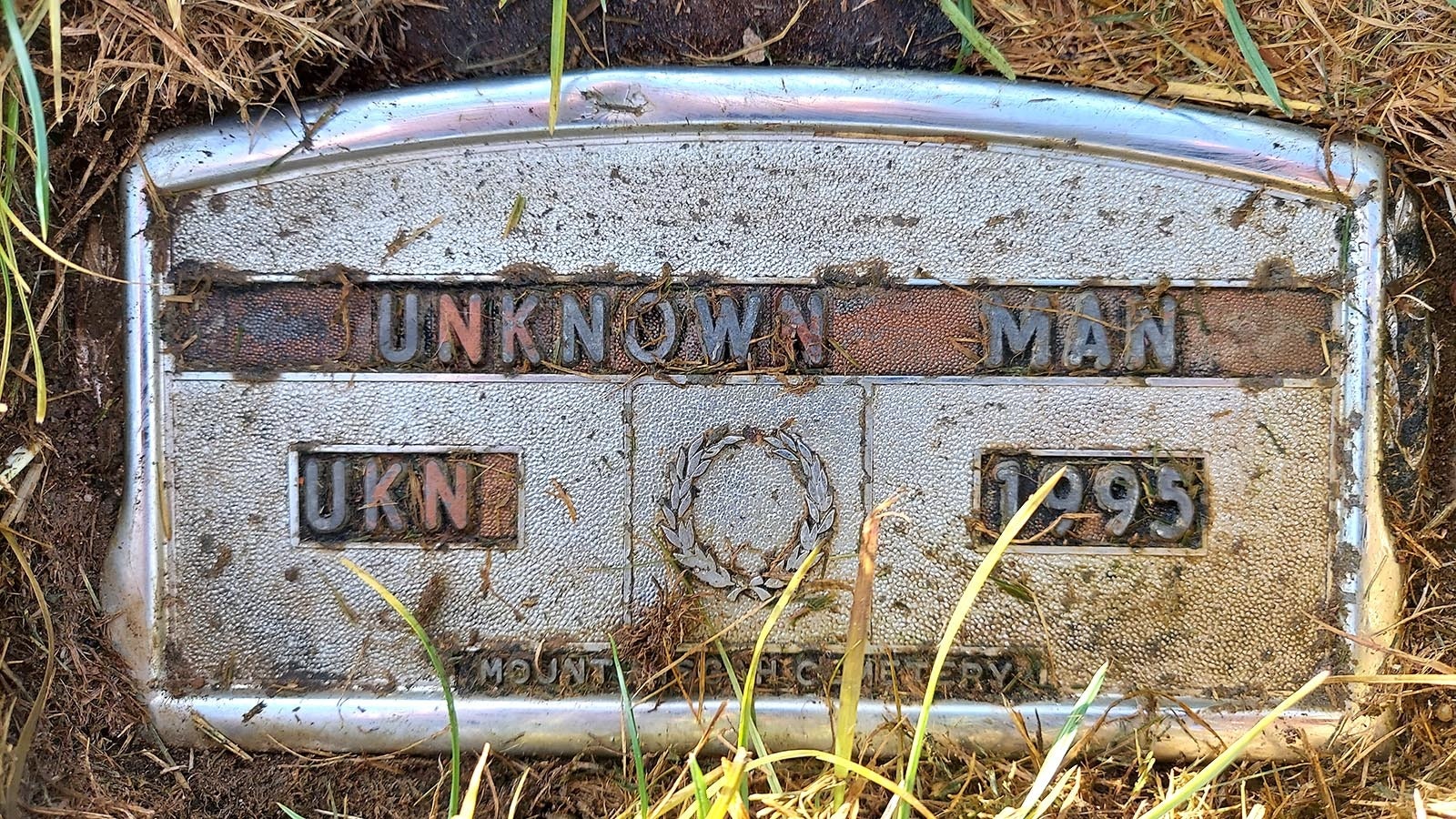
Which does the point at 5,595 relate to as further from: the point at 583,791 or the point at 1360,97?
the point at 1360,97

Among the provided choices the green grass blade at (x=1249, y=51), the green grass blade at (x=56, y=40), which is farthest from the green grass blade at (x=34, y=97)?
the green grass blade at (x=1249, y=51)

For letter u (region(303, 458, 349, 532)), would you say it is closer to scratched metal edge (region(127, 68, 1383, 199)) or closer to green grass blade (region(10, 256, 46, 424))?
green grass blade (region(10, 256, 46, 424))

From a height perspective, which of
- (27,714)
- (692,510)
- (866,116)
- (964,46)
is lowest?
(27,714)

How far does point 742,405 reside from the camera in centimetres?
120

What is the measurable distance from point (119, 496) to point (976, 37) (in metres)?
1.45

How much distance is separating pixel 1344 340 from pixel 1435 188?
0.27 metres

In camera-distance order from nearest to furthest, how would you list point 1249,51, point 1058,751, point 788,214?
1. point 1058,751
2. point 1249,51
3. point 788,214

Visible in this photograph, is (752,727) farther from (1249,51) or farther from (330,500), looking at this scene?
(1249,51)

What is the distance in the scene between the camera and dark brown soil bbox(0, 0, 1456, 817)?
1191 mm

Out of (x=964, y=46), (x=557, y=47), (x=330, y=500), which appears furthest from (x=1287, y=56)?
(x=330, y=500)

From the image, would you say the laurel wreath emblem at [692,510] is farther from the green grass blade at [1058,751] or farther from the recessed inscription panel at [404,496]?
the green grass blade at [1058,751]

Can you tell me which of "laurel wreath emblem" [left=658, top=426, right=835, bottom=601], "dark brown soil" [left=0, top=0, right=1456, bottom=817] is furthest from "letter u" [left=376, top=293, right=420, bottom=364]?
"laurel wreath emblem" [left=658, top=426, right=835, bottom=601]

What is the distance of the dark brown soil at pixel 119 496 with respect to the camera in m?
1.19

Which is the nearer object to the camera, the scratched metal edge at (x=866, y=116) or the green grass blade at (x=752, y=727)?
the green grass blade at (x=752, y=727)
